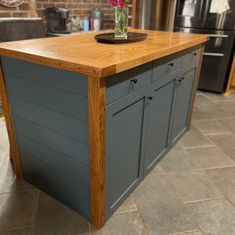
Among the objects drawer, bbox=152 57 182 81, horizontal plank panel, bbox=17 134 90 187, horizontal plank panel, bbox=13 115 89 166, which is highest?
drawer, bbox=152 57 182 81

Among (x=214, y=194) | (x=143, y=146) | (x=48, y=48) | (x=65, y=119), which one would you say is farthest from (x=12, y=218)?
(x=214, y=194)

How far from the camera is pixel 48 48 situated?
1315 millimetres

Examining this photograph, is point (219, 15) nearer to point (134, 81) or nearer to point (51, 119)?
point (134, 81)

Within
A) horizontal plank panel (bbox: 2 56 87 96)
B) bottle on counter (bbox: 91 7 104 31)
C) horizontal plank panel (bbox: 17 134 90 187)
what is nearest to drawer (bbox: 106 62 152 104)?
horizontal plank panel (bbox: 2 56 87 96)

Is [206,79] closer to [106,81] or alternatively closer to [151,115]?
[151,115]

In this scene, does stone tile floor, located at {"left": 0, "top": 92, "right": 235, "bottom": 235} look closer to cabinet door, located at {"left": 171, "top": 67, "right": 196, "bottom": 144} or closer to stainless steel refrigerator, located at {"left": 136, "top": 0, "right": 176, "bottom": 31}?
cabinet door, located at {"left": 171, "top": 67, "right": 196, "bottom": 144}

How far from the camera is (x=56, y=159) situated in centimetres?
139

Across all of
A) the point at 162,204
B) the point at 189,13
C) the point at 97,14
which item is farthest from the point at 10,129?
the point at 189,13

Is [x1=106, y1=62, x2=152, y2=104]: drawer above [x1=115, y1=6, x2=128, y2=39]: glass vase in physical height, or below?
below

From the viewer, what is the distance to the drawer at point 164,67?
1.45 m

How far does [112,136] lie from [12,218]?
833 millimetres

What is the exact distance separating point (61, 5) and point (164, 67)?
7.77ft

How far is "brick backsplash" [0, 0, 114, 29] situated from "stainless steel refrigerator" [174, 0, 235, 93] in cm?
112

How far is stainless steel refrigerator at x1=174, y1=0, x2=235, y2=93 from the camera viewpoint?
3148mm
